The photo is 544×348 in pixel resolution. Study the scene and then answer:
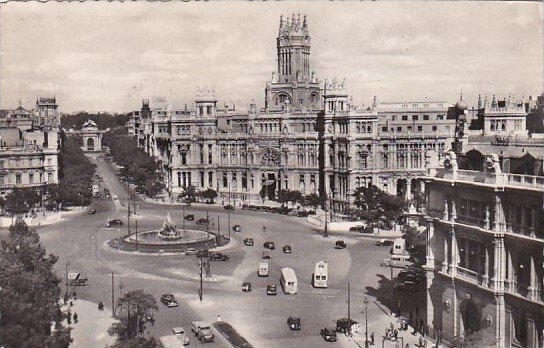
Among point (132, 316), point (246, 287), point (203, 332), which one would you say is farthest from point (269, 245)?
point (132, 316)

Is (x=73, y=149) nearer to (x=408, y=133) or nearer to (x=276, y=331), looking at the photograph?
(x=408, y=133)

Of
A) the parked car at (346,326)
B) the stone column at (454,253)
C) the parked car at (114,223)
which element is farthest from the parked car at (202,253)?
the stone column at (454,253)

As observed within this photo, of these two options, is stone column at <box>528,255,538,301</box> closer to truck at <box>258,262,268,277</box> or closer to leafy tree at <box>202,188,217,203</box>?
truck at <box>258,262,268,277</box>

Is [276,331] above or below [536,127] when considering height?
below

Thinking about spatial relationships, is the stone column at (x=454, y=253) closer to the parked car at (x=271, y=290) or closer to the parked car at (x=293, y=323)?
the parked car at (x=293, y=323)

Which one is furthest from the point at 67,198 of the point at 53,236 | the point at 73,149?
the point at 73,149

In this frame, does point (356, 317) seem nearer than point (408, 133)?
Yes
